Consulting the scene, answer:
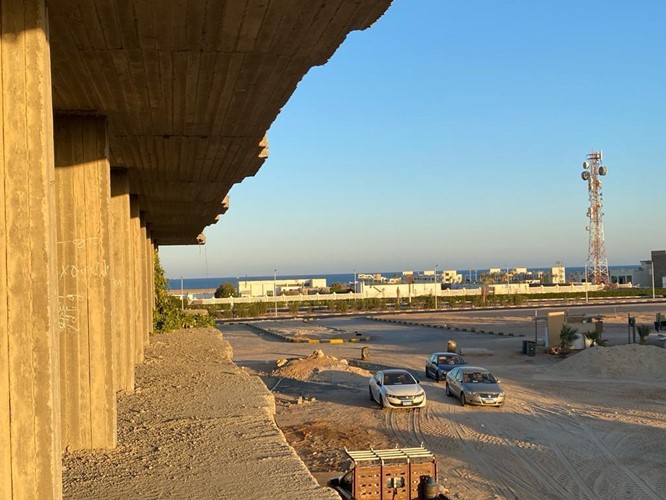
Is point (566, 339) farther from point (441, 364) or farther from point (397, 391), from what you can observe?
point (397, 391)

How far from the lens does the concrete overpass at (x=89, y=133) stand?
457cm

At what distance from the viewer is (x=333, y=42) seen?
5.78 metres

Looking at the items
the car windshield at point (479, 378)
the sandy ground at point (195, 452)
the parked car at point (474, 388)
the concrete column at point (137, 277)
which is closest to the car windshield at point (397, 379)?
the parked car at point (474, 388)

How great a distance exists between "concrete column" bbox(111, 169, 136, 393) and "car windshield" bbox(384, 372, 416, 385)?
11115mm

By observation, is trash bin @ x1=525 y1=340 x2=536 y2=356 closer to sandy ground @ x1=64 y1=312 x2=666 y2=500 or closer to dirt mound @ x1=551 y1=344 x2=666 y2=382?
sandy ground @ x1=64 y1=312 x2=666 y2=500

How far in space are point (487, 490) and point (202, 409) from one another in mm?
6790

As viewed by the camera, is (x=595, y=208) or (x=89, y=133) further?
(x=595, y=208)

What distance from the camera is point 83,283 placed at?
8305 mm

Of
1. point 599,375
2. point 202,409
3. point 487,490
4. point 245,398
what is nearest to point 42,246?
point 202,409

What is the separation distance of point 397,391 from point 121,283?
11.8m

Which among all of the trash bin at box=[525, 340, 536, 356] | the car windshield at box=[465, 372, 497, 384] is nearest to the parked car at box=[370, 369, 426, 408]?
the car windshield at box=[465, 372, 497, 384]

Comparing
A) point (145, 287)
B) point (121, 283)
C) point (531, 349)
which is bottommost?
point (531, 349)

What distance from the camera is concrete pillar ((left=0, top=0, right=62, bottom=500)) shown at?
454 cm

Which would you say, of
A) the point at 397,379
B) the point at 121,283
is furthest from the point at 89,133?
the point at 397,379
